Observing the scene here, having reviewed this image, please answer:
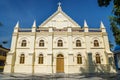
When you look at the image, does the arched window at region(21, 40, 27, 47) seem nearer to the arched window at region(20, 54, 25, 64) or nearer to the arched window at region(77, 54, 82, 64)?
the arched window at region(20, 54, 25, 64)

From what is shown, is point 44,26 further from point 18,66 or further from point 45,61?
point 18,66

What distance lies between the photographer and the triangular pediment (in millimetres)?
29898

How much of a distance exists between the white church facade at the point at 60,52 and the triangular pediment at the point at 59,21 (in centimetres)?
309

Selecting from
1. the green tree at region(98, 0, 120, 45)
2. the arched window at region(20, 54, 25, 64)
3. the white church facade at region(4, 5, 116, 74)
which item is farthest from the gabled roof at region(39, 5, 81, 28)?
the green tree at region(98, 0, 120, 45)

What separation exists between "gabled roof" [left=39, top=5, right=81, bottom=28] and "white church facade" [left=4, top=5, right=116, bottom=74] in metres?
3.16

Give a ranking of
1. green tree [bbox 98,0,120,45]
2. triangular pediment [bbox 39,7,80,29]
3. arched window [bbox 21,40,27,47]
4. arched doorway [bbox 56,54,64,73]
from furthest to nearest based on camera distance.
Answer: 1. triangular pediment [bbox 39,7,80,29]
2. arched window [bbox 21,40,27,47]
3. arched doorway [bbox 56,54,64,73]
4. green tree [bbox 98,0,120,45]

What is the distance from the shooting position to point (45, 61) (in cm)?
2494

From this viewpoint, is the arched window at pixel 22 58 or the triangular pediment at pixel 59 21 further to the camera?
the triangular pediment at pixel 59 21

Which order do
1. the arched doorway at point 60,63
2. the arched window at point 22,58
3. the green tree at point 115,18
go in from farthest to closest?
the arched window at point 22,58 < the arched doorway at point 60,63 < the green tree at point 115,18

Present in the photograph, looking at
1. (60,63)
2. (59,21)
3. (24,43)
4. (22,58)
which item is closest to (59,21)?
(59,21)

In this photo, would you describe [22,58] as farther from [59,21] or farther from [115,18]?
[115,18]

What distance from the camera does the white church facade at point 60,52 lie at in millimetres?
24438

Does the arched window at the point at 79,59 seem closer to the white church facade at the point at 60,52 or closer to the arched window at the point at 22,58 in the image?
the white church facade at the point at 60,52

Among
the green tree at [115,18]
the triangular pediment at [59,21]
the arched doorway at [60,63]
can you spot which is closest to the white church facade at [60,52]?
the arched doorway at [60,63]
